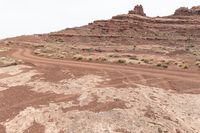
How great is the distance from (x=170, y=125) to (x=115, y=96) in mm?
4796

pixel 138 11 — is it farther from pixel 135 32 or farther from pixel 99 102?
pixel 99 102

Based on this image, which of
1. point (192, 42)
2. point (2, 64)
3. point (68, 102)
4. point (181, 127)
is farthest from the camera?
point (192, 42)

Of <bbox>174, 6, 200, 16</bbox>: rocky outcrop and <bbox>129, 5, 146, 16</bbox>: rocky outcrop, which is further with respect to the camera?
<bbox>129, 5, 146, 16</bbox>: rocky outcrop

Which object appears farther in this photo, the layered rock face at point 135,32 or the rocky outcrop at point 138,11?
the rocky outcrop at point 138,11

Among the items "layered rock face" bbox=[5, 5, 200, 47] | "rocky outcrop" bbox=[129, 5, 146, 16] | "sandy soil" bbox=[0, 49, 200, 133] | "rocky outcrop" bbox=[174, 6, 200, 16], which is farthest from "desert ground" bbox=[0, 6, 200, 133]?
"rocky outcrop" bbox=[174, 6, 200, 16]

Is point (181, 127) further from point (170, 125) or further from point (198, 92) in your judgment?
point (198, 92)

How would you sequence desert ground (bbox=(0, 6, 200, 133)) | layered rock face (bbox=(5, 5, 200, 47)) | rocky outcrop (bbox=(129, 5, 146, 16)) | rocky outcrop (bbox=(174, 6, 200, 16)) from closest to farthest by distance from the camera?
desert ground (bbox=(0, 6, 200, 133)) < layered rock face (bbox=(5, 5, 200, 47)) < rocky outcrop (bbox=(174, 6, 200, 16)) < rocky outcrop (bbox=(129, 5, 146, 16))

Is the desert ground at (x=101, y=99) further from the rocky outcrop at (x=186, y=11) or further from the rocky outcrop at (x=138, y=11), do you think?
the rocky outcrop at (x=186, y=11)

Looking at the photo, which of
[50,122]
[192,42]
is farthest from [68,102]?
[192,42]

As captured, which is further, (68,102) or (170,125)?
(68,102)

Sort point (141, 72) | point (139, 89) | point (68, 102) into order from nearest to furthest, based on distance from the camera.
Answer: point (68, 102) < point (139, 89) < point (141, 72)

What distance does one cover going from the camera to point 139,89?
1994cm

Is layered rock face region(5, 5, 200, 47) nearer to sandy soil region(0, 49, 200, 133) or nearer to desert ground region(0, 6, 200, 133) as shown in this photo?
desert ground region(0, 6, 200, 133)

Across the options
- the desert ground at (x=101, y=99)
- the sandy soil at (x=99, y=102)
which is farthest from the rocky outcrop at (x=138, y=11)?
the sandy soil at (x=99, y=102)
